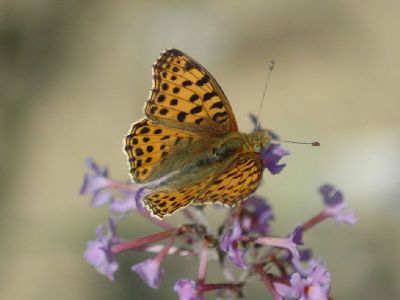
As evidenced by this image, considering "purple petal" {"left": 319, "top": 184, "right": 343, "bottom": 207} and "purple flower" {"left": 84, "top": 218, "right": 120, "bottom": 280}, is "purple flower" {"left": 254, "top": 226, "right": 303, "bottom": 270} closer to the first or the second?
"purple petal" {"left": 319, "top": 184, "right": 343, "bottom": 207}

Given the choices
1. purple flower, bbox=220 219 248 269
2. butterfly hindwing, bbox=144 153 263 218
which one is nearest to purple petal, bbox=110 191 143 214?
butterfly hindwing, bbox=144 153 263 218

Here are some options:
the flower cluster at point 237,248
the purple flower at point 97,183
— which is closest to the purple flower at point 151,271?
the flower cluster at point 237,248

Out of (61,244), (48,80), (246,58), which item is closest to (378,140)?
(246,58)

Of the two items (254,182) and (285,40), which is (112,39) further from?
(254,182)

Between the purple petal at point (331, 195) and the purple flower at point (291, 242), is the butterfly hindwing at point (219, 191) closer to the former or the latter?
the purple flower at point (291, 242)

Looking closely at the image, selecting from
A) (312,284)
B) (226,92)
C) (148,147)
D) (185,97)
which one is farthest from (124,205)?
(226,92)

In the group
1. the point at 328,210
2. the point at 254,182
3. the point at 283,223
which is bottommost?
the point at 283,223

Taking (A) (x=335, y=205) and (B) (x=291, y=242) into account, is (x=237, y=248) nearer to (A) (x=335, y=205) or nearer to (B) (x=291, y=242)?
(B) (x=291, y=242)
